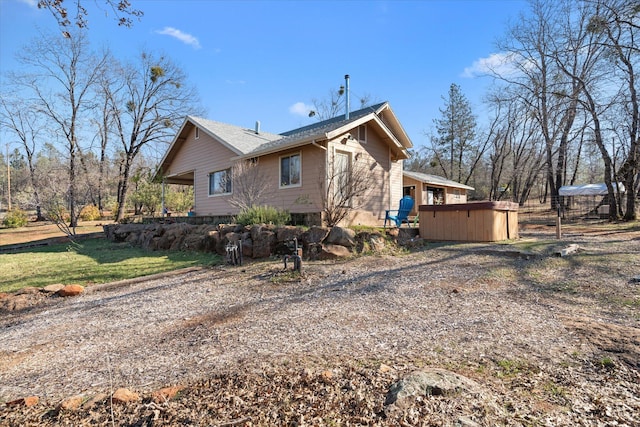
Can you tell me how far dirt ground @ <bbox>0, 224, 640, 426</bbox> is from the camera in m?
1.98

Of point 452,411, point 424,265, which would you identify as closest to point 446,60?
point 424,265

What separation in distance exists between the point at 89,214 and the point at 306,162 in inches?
796

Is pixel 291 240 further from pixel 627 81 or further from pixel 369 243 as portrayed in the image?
pixel 627 81

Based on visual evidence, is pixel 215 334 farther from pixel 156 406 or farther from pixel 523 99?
pixel 523 99

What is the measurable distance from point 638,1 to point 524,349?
14.6 metres

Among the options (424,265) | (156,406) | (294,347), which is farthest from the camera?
(424,265)

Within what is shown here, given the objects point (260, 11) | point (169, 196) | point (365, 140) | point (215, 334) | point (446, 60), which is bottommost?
point (215, 334)

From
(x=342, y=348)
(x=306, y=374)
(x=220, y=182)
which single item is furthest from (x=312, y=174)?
(x=306, y=374)

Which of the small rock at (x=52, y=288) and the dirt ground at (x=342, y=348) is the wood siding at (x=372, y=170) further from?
the small rock at (x=52, y=288)

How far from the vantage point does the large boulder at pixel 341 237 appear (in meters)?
7.52

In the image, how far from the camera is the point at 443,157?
3139 centimetres

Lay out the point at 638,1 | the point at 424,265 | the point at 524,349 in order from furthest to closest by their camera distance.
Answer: the point at 638,1
the point at 424,265
the point at 524,349

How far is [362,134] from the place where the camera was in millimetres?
11094

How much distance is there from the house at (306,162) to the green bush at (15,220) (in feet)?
46.7
